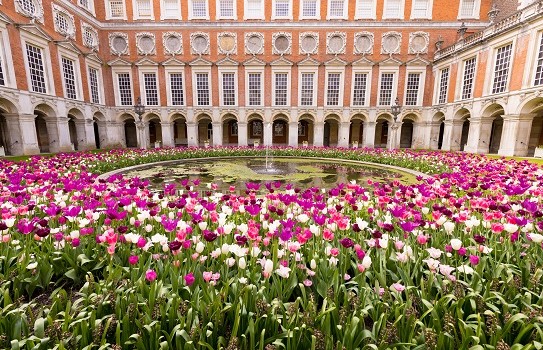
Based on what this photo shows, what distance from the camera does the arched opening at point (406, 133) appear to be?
33906mm

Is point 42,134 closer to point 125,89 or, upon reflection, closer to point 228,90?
point 125,89

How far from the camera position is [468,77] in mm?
24562

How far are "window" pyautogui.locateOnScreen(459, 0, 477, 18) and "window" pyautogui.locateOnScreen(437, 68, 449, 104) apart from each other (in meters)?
6.30

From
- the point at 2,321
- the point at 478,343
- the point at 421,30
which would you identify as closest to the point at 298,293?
the point at 478,343

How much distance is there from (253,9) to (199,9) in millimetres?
5765

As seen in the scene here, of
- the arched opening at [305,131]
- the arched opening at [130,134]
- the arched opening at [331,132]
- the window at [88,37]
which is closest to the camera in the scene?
the window at [88,37]

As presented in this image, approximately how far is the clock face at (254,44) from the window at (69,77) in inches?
663

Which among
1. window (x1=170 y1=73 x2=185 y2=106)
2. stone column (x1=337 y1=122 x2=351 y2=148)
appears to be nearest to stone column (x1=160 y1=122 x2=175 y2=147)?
window (x1=170 y1=73 x2=185 y2=106)

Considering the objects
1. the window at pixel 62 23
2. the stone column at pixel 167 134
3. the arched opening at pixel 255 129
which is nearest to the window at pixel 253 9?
the arched opening at pixel 255 129

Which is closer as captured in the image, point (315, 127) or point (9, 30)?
point (9, 30)

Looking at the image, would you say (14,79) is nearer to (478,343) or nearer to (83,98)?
(83,98)

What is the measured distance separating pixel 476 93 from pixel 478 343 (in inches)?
1099

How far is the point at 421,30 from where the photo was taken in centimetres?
2861

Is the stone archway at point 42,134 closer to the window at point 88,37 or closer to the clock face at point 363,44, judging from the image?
the window at point 88,37
